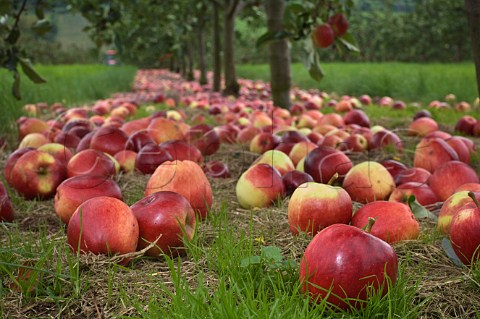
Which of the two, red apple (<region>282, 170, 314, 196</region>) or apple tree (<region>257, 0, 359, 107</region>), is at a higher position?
apple tree (<region>257, 0, 359, 107</region>)

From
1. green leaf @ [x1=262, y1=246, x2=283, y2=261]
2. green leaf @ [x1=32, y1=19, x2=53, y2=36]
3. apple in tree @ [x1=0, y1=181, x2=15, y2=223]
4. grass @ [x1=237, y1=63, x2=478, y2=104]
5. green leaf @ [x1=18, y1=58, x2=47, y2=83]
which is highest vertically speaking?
green leaf @ [x1=32, y1=19, x2=53, y2=36]

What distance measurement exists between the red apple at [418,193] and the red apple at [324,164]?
0.36m

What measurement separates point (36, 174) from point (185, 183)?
900mm

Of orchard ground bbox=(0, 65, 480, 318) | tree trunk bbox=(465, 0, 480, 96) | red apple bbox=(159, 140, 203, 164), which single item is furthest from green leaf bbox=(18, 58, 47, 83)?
tree trunk bbox=(465, 0, 480, 96)

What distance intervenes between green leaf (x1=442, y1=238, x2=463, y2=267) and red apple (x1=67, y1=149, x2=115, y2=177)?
5.79 feet

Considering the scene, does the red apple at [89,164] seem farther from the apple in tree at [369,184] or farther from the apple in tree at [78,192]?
the apple in tree at [369,184]

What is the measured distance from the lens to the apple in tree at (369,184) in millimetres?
2553

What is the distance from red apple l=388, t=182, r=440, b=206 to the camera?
246 cm

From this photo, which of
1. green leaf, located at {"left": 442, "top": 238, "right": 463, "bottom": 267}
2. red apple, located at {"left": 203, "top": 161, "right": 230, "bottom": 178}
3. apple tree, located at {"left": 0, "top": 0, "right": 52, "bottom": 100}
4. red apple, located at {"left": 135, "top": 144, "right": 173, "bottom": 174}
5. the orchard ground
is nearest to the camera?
the orchard ground

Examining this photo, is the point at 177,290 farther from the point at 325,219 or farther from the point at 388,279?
the point at 325,219

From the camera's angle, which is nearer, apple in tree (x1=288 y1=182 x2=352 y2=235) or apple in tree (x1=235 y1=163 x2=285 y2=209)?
apple in tree (x1=288 y1=182 x2=352 y2=235)

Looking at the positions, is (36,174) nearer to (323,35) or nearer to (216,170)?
(216,170)

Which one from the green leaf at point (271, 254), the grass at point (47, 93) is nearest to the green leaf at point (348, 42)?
the green leaf at point (271, 254)

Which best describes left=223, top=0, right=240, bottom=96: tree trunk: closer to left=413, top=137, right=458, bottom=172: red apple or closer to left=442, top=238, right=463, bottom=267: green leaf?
left=413, top=137, right=458, bottom=172: red apple
